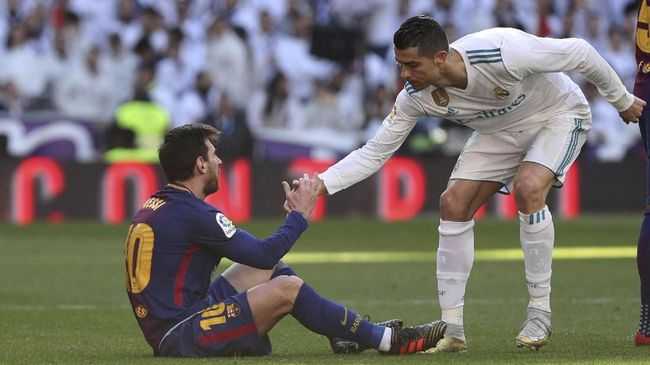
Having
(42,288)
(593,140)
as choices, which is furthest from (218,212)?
(593,140)

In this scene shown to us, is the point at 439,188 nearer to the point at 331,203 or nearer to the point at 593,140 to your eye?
the point at 331,203

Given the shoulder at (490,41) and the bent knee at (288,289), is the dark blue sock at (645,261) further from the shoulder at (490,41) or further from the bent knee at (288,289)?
the bent knee at (288,289)

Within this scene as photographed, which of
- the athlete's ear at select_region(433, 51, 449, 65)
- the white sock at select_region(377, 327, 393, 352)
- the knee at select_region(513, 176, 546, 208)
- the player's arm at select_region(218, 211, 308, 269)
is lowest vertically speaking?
the white sock at select_region(377, 327, 393, 352)

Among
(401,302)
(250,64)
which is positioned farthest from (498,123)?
(250,64)

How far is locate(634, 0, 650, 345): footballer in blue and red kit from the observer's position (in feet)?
26.9

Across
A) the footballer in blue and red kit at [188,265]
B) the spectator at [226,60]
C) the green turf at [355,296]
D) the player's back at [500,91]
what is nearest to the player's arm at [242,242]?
the footballer in blue and red kit at [188,265]

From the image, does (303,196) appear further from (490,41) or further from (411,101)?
(490,41)

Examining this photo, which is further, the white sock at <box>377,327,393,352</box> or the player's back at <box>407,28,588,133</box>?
the player's back at <box>407,28,588,133</box>

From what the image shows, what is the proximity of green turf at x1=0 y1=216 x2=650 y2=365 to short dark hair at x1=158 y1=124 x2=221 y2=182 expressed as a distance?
2.95 ft

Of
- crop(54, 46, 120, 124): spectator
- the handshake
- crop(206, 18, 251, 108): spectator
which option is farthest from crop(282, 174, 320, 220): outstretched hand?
crop(206, 18, 251, 108): spectator

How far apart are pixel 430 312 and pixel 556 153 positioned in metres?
2.57

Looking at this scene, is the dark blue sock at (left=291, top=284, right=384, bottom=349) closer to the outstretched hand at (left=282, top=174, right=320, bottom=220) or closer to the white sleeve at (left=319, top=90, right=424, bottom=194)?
the outstretched hand at (left=282, top=174, right=320, bottom=220)

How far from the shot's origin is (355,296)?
465 inches

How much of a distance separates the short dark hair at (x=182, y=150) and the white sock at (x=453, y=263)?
150cm
